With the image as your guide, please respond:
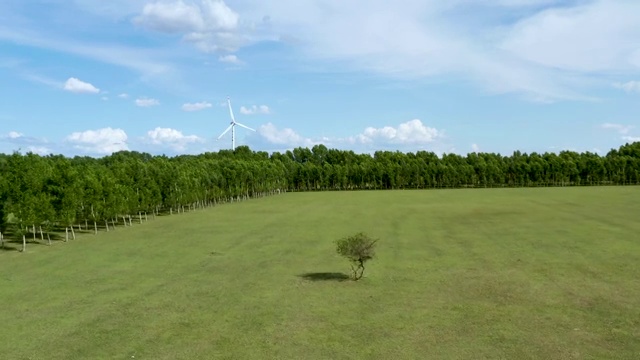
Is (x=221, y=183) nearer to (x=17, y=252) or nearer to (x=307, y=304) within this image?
(x=17, y=252)

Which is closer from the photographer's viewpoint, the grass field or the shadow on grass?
the grass field

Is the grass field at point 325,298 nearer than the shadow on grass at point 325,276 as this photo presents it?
Yes

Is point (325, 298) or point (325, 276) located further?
point (325, 276)

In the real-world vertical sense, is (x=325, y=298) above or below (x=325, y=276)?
below

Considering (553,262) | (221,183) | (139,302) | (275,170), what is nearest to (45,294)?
(139,302)
